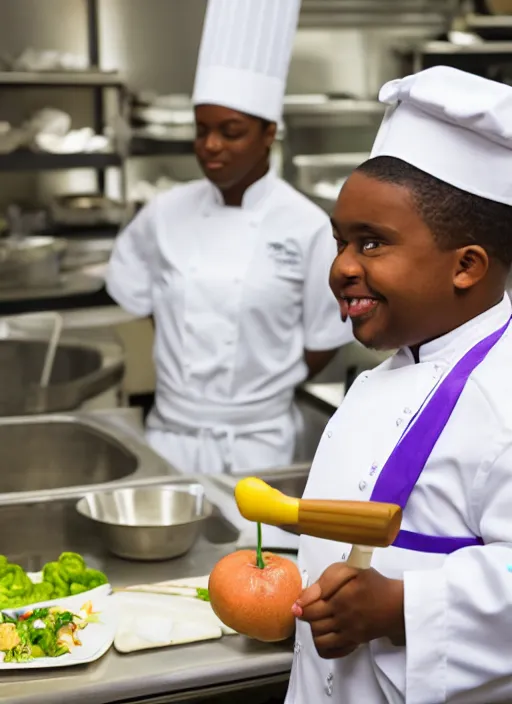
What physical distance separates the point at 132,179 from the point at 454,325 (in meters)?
3.09

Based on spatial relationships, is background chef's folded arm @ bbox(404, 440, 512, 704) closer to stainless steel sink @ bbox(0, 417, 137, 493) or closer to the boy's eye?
the boy's eye

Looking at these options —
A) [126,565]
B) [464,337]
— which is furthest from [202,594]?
[464,337]

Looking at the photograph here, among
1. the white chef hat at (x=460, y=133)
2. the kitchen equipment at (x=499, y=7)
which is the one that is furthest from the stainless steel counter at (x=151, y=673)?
the kitchen equipment at (x=499, y=7)

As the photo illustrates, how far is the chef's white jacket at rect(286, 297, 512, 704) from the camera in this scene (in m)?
0.89

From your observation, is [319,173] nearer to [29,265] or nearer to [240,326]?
[29,265]

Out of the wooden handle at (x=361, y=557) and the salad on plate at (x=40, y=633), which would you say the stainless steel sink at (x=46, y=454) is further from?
the wooden handle at (x=361, y=557)

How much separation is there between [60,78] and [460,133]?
2.55 metres

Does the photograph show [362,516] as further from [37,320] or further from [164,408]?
[37,320]

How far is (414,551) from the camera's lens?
935mm

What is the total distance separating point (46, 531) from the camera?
1544 mm

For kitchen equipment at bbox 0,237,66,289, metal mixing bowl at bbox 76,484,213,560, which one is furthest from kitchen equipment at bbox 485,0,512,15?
metal mixing bowl at bbox 76,484,213,560

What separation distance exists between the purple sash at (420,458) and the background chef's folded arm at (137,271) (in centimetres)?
131

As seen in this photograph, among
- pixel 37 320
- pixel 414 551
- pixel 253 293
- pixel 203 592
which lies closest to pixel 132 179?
pixel 37 320

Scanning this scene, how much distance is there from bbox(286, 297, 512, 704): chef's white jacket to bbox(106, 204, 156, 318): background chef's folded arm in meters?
1.24
